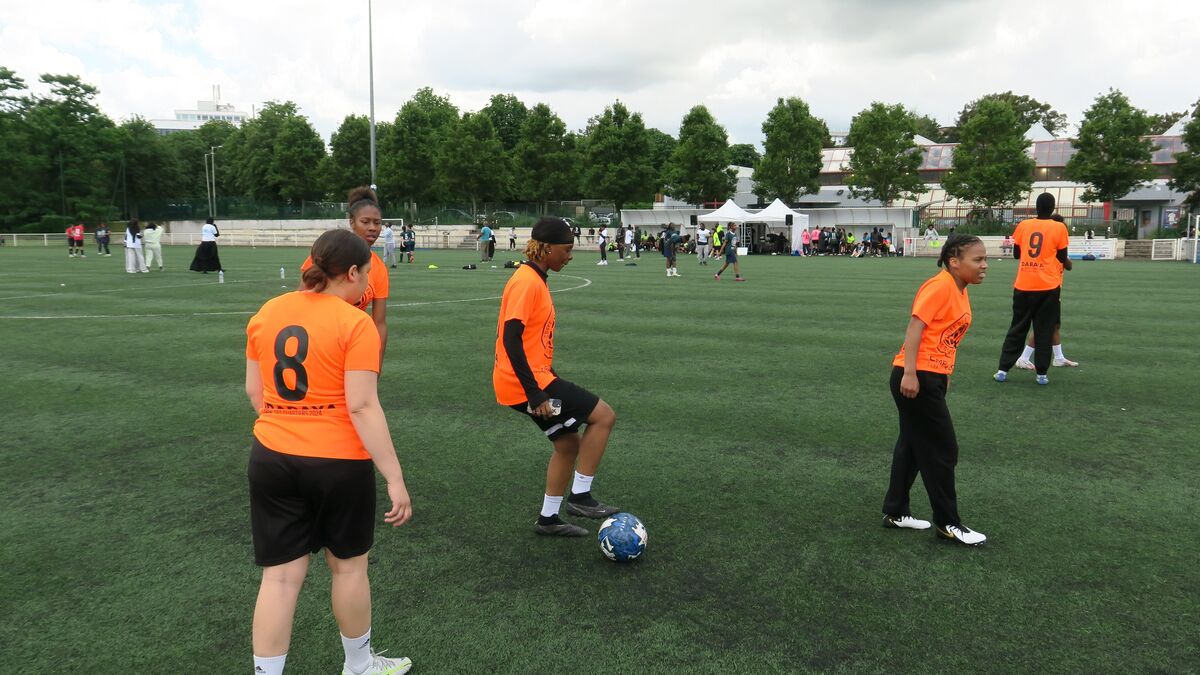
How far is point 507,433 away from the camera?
23.7 ft

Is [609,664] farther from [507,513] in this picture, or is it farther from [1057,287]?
[1057,287]

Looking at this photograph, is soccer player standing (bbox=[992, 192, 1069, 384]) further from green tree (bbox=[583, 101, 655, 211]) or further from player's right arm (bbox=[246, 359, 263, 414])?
green tree (bbox=[583, 101, 655, 211])

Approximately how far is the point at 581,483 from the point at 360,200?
2.80 m

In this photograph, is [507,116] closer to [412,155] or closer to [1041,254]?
[412,155]

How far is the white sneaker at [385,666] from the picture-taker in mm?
3291

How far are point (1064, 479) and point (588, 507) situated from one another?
3.51m

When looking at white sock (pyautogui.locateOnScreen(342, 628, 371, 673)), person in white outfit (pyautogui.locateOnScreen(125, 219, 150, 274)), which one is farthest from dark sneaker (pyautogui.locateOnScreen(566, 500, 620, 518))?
person in white outfit (pyautogui.locateOnScreen(125, 219, 150, 274))

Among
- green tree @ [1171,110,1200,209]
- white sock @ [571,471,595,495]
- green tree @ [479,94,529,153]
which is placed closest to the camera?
white sock @ [571,471,595,495]

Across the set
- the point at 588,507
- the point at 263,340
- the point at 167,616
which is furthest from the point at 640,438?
the point at 263,340

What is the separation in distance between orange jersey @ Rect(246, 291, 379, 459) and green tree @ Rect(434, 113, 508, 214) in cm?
6564

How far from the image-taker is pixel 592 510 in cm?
523

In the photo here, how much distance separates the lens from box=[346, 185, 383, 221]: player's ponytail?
604 cm

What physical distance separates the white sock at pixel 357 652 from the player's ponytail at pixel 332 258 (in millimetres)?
1389

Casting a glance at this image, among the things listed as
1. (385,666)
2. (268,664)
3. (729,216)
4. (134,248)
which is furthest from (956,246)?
(729,216)
